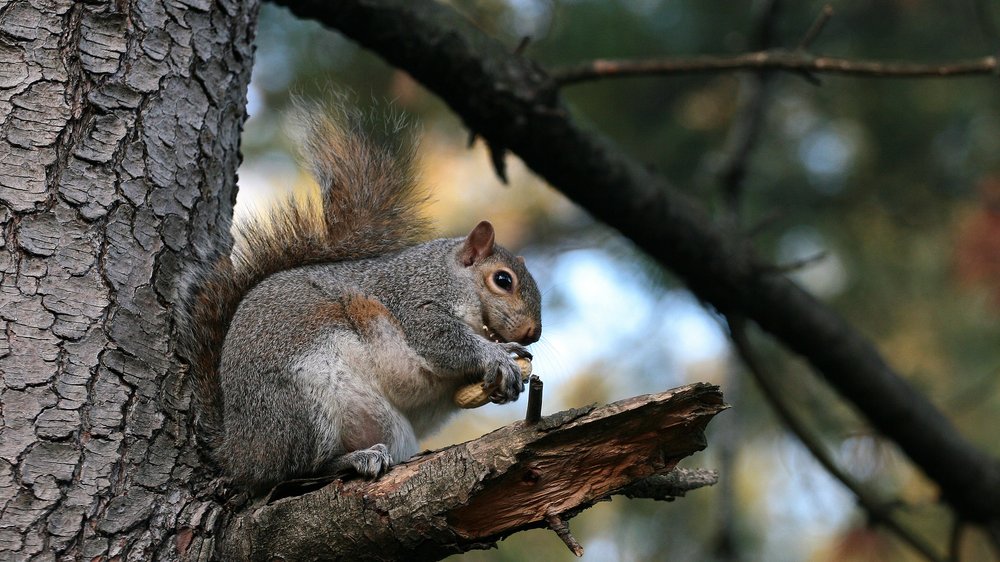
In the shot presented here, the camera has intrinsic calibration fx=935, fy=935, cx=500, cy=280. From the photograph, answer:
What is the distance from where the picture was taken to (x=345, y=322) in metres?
1.90

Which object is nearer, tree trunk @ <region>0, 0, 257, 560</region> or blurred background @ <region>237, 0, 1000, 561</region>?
tree trunk @ <region>0, 0, 257, 560</region>

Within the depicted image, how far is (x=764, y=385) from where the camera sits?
2.64 meters

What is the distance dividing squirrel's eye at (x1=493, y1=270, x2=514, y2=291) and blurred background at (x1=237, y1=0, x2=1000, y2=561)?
0.97 metres

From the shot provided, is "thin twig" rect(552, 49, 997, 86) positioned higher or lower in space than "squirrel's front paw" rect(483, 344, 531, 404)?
higher

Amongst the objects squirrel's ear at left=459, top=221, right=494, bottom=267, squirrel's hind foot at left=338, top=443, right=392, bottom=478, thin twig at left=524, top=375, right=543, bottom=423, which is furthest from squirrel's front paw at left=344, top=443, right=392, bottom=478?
squirrel's ear at left=459, top=221, right=494, bottom=267

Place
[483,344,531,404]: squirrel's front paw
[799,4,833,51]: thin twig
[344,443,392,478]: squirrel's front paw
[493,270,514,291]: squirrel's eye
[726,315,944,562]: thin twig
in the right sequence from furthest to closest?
[726,315,944,562]: thin twig
[493,270,514,291]: squirrel's eye
[799,4,833,51]: thin twig
[483,344,531,404]: squirrel's front paw
[344,443,392,478]: squirrel's front paw

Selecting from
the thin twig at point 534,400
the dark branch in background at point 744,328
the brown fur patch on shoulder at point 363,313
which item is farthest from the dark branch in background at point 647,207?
the thin twig at point 534,400

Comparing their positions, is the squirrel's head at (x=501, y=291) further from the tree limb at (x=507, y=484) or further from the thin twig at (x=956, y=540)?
the thin twig at (x=956, y=540)

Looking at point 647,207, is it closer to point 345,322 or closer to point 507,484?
point 345,322

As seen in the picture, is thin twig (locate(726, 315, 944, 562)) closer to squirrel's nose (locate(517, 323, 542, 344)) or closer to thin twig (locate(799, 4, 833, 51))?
squirrel's nose (locate(517, 323, 542, 344))

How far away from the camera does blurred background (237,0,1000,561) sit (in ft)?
11.0

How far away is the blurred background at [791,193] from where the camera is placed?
3.36 metres

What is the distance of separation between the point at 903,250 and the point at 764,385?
179cm

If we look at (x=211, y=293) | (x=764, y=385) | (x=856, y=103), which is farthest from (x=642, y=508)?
(x=211, y=293)
